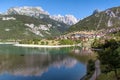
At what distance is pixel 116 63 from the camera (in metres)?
48.6

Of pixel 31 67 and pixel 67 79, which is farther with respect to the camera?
pixel 31 67

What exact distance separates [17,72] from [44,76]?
14341 mm

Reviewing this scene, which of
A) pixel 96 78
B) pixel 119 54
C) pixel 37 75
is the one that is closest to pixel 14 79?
pixel 37 75

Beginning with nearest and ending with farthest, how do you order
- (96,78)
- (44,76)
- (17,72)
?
(96,78) < (44,76) < (17,72)

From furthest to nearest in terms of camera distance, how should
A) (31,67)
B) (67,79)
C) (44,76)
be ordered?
(31,67)
(44,76)
(67,79)

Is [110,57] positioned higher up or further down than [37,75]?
higher up

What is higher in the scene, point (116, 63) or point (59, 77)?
point (116, 63)

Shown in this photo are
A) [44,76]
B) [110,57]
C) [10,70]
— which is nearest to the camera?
[110,57]

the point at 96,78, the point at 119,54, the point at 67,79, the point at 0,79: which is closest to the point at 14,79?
the point at 0,79

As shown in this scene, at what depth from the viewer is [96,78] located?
6241 cm

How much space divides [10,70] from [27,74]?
1334cm

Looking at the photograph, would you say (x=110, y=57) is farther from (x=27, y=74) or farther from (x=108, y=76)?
(x=27, y=74)

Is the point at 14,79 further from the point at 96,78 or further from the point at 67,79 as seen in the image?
the point at 96,78

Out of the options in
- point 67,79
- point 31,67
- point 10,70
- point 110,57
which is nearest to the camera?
point 110,57
